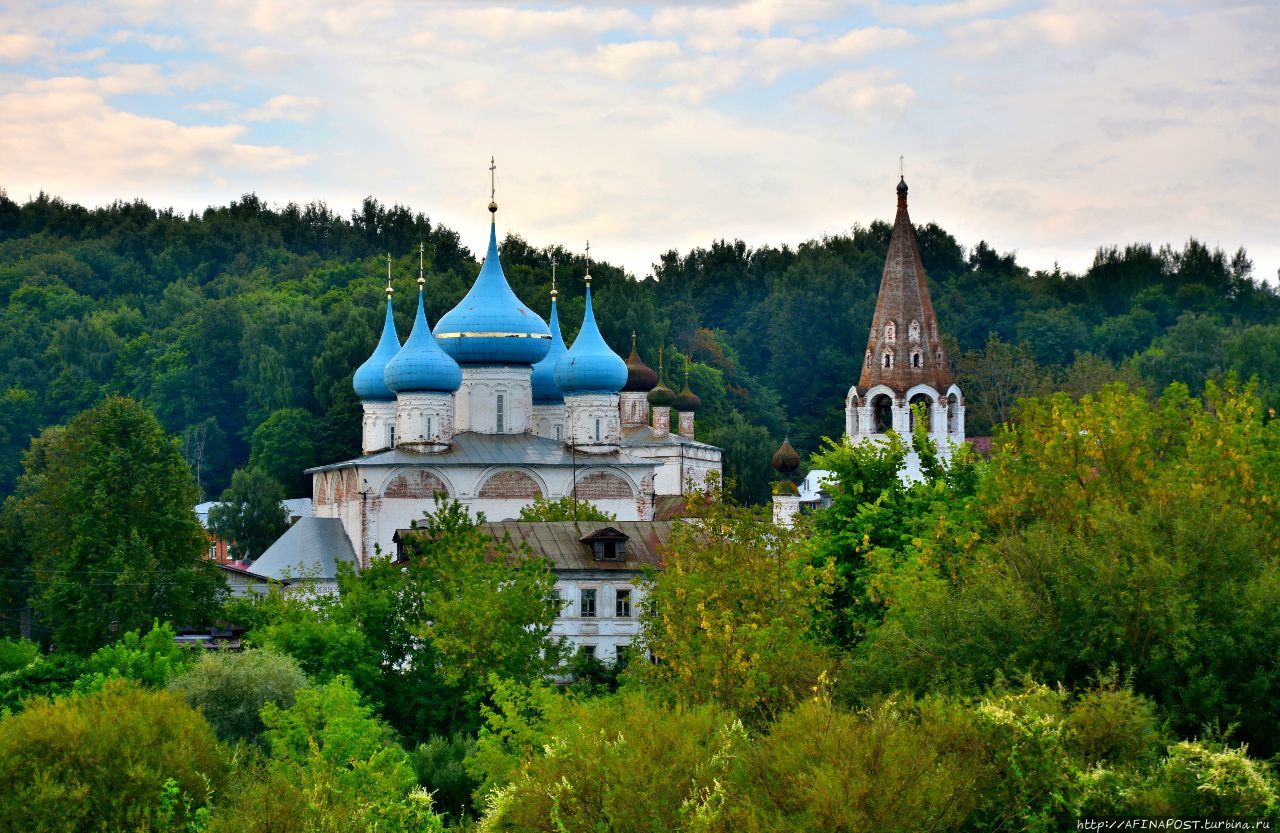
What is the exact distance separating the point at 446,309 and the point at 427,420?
1934cm

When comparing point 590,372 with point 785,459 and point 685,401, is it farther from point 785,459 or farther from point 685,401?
point 685,401

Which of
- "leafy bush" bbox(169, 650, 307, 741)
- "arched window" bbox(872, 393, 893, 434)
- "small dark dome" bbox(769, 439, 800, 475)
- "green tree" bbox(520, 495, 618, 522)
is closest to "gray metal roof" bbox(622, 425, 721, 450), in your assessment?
"small dark dome" bbox(769, 439, 800, 475)

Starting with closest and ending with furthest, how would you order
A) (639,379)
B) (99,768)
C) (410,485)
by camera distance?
1. (99,768)
2. (410,485)
3. (639,379)

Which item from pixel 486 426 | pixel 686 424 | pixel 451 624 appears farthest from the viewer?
pixel 686 424

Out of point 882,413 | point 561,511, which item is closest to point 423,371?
point 561,511

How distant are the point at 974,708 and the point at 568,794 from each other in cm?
368

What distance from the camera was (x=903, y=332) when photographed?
5662 centimetres

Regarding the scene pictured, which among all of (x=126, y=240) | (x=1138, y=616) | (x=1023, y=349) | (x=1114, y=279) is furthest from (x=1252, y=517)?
(x=126, y=240)

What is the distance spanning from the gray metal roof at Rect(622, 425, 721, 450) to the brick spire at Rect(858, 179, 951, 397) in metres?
7.71

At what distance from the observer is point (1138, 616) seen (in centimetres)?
2222

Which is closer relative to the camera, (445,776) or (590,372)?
(445,776)

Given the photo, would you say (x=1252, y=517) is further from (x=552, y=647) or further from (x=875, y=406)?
(x=875, y=406)

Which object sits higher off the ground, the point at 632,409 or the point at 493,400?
the point at 493,400

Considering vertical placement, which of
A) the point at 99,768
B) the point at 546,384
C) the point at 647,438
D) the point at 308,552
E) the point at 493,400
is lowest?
the point at 99,768
